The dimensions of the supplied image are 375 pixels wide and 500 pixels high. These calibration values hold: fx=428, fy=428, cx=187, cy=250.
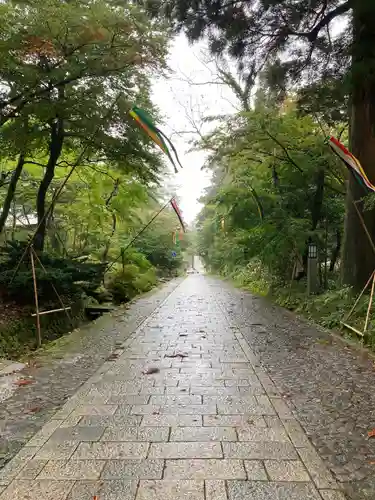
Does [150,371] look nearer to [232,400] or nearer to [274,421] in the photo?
[232,400]

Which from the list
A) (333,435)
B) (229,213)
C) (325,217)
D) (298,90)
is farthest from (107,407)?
(229,213)

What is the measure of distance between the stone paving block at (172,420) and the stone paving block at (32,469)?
94cm

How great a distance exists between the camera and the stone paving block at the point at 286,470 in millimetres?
2805

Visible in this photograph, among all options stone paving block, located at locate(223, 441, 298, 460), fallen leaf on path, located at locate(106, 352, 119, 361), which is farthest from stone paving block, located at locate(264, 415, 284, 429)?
fallen leaf on path, located at locate(106, 352, 119, 361)

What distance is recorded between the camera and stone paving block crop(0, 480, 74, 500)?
2.58 meters

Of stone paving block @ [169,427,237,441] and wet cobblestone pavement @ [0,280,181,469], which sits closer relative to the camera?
stone paving block @ [169,427,237,441]

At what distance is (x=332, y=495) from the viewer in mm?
2611

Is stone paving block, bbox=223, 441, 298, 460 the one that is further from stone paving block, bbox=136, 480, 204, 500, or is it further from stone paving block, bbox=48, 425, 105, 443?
stone paving block, bbox=48, 425, 105, 443

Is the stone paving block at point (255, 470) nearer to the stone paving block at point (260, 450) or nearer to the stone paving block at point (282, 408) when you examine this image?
the stone paving block at point (260, 450)

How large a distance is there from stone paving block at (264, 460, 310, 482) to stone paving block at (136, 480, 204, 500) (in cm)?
51

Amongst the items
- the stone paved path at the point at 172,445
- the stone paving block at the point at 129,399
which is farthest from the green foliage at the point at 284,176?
the stone paving block at the point at 129,399

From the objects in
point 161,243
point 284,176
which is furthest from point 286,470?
point 161,243

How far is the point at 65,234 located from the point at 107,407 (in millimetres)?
15455

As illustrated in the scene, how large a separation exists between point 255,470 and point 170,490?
0.62 metres
